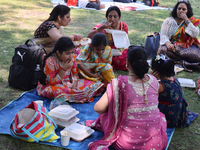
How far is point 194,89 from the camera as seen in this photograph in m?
4.35

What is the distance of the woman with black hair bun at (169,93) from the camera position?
9.47 ft

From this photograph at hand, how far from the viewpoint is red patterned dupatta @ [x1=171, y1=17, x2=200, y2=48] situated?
17.3 feet

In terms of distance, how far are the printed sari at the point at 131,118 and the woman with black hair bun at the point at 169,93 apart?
48 cm

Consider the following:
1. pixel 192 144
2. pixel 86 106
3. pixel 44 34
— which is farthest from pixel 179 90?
pixel 44 34

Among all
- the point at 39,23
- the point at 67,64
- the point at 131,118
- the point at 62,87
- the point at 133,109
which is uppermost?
the point at 39,23

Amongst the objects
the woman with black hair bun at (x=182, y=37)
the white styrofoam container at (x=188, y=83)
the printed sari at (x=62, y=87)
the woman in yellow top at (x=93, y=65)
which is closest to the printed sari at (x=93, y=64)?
the woman in yellow top at (x=93, y=65)

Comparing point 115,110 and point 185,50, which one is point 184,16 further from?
point 115,110

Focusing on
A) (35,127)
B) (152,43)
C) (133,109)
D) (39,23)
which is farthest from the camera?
(39,23)

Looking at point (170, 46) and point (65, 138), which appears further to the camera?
point (170, 46)

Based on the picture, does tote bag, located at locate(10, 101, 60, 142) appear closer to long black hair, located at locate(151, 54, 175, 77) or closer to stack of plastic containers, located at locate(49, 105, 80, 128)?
stack of plastic containers, located at locate(49, 105, 80, 128)

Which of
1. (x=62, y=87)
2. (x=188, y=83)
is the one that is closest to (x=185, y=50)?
(x=188, y=83)

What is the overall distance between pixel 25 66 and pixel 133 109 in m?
2.15

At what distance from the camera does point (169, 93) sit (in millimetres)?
2920

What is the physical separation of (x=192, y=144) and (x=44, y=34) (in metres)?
3.14
